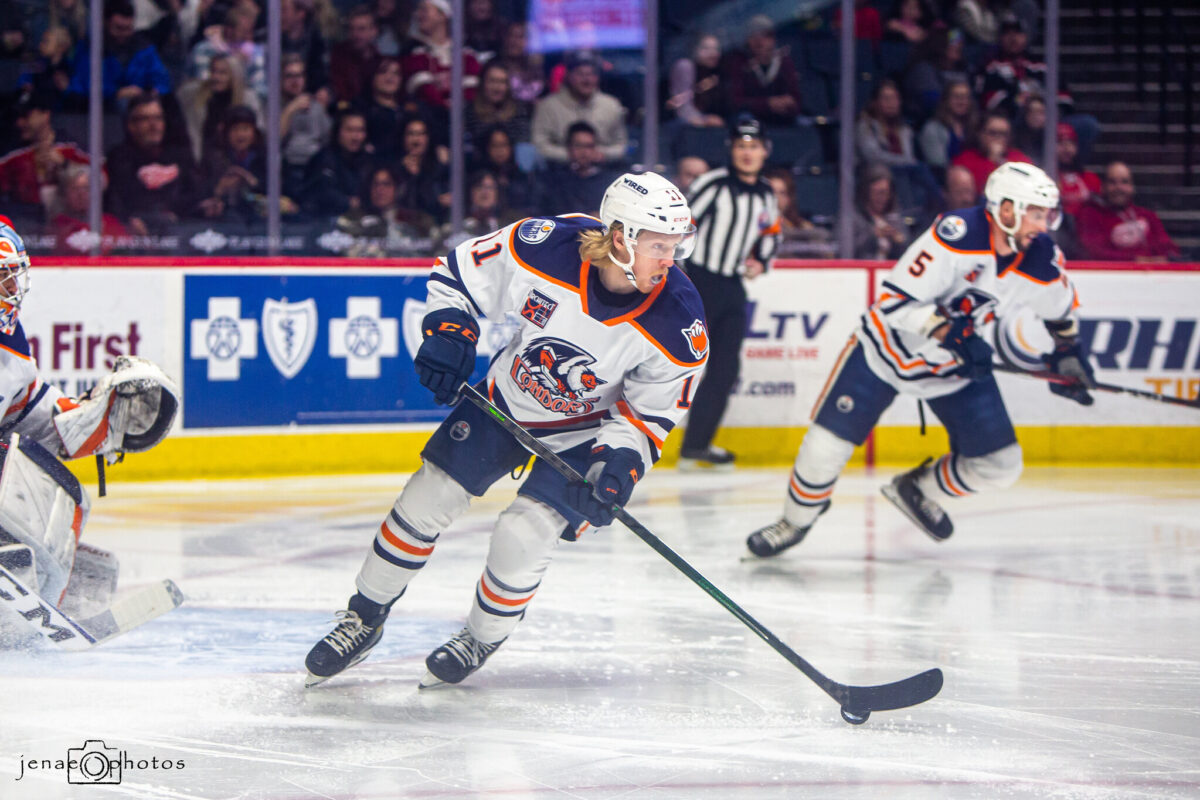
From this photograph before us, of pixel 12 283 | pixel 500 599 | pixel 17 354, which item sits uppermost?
pixel 12 283

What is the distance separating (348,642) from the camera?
293 centimetres

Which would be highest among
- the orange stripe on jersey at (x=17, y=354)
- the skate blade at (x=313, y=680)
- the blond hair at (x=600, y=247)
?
the blond hair at (x=600, y=247)

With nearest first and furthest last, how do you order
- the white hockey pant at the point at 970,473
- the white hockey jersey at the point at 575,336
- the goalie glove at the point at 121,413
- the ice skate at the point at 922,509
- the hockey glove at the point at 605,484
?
the hockey glove at the point at 605,484
the white hockey jersey at the point at 575,336
the goalie glove at the point at 121,413
the white hockey pant at the point at 970,473
the ice skate at the point at 922,509

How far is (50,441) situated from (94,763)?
789 millimetres

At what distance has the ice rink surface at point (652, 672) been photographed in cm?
249

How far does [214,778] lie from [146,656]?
86cm

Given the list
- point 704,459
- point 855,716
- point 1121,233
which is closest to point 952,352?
point 855,716

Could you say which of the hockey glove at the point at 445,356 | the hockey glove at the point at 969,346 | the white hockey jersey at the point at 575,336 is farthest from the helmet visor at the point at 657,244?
the hockey glove at the point at 969,346

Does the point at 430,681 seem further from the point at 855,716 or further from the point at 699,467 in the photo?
the point at 699,467

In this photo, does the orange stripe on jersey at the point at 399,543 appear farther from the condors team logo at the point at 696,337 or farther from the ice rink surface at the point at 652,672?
the condors team logo at the point at 696,337

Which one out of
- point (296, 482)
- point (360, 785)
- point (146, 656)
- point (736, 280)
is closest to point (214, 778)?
point (360, 785)

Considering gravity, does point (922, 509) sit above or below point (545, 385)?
below

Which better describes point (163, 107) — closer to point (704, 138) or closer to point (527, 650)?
point (704, 138)

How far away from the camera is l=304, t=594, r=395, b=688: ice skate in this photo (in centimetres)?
291
